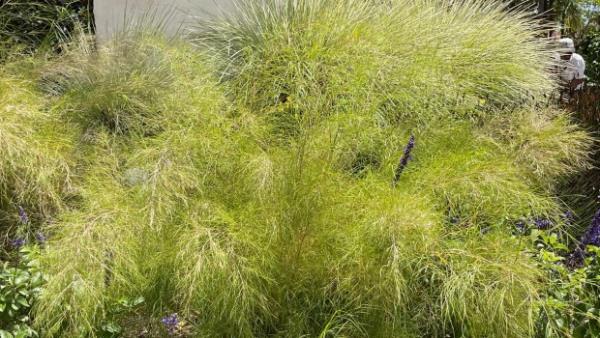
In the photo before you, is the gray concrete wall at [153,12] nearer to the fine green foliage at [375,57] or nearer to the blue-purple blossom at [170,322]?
the fine green foliage at [375,57]

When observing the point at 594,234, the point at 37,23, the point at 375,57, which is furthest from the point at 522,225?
the point at 37,23

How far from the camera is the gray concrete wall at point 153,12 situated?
479cm

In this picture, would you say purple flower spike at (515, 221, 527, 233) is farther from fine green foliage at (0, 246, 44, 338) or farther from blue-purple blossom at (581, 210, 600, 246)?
fine green foliage at (0, 246, 44, 338)

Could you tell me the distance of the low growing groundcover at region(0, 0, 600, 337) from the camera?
6.64 feet

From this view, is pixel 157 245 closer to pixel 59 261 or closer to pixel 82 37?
pixel 59 261

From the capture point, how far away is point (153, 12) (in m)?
5.10

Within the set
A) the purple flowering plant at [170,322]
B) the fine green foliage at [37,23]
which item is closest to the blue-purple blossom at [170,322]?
the purple flowering plant at [170,322]

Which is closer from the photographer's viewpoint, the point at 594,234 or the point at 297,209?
the point at 297,209

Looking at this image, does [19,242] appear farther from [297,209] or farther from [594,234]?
[594,234]

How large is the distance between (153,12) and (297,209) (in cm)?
339

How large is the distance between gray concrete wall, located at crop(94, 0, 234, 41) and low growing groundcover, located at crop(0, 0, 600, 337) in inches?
63.5

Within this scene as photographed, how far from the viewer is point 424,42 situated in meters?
3.28

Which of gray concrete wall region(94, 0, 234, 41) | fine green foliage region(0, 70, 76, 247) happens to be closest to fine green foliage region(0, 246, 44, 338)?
fine green foliage region(0, 70, 76, 247)

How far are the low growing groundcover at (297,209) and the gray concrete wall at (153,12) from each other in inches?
63.5
